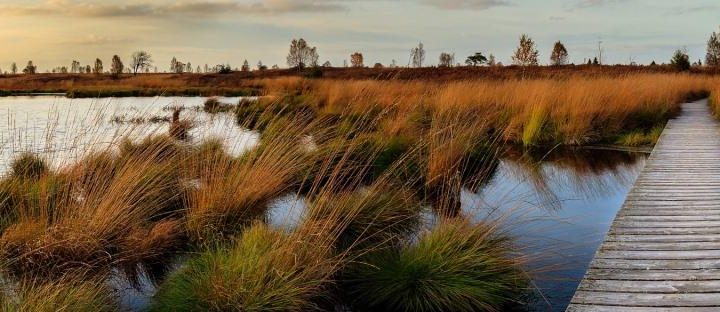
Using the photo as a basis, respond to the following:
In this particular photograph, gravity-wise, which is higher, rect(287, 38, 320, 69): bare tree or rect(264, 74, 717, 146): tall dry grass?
rect(287, 38, 320, 69): bare tree

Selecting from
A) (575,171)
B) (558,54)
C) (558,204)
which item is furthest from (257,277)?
(558,54)

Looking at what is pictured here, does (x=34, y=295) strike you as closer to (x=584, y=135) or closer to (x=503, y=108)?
(x=584, y=135)

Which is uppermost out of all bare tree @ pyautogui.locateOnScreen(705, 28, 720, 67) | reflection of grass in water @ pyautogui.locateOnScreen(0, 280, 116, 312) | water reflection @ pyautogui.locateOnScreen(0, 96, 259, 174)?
bare tree @ pyautogui.locateOnScreen(705, 28, 720, 67)

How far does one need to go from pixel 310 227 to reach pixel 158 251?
143 centimetres

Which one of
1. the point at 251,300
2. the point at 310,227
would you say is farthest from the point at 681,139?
the point at 251,300

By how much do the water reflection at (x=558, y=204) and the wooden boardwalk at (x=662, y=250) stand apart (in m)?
0.36

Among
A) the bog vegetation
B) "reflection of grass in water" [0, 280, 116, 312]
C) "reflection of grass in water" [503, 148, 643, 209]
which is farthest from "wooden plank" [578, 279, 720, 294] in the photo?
"reflection of grass in water" [503, 148, 643, 209]

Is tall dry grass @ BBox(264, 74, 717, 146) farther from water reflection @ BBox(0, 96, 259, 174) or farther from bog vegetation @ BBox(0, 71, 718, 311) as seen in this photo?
bog vegetation @ BBox(0, 71, 718, 311)

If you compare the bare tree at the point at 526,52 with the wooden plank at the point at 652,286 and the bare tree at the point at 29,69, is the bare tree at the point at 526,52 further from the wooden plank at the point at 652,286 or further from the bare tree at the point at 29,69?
the bare tree at the point at 29,69

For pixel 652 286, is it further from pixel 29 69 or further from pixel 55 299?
pixel 29 69

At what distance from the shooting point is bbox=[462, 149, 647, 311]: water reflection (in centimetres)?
479

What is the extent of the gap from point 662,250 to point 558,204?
2912 millimetres

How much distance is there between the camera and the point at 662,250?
4.54 metres

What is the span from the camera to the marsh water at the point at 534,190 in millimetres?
4820
